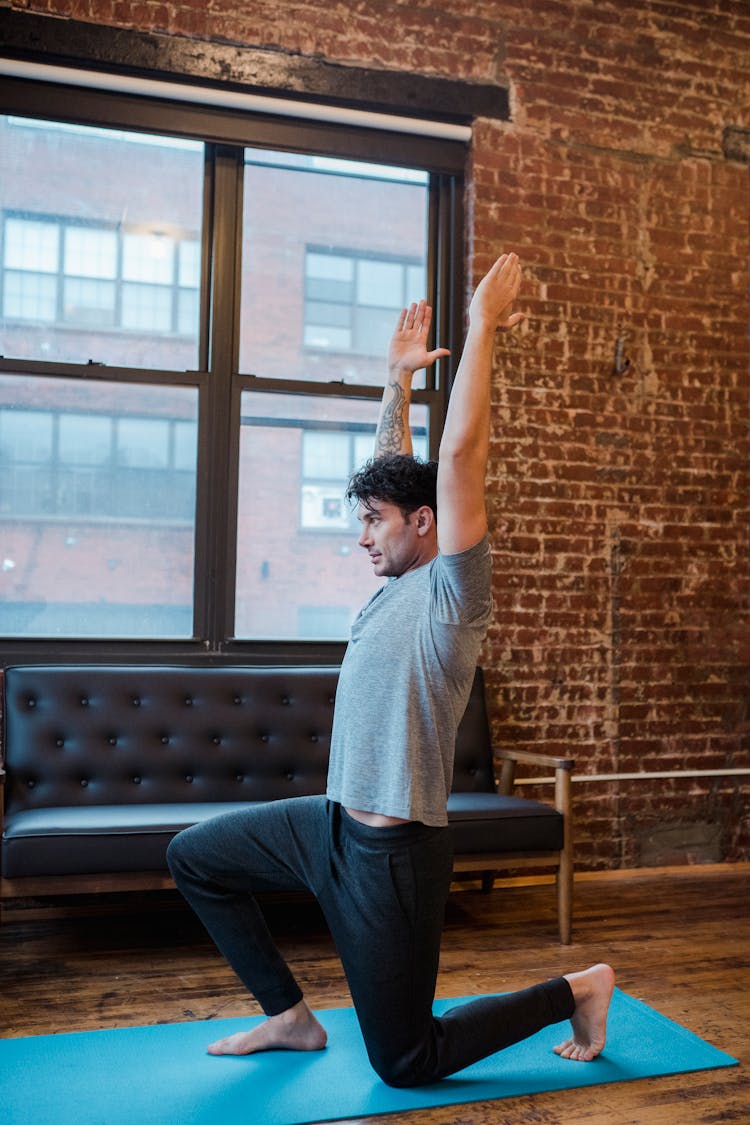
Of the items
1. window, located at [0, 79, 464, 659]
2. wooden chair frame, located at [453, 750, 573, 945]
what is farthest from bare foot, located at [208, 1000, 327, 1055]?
window, located at [0, 79, 464, 659]

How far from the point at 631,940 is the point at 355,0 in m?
3.89

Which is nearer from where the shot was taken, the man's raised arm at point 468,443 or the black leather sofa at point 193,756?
the man's raised arm at point 468,443

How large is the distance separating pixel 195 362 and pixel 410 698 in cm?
259

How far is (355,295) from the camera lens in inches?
184

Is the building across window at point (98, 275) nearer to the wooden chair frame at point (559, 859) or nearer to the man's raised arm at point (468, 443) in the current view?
the wooden chair frame at point (559, 859)

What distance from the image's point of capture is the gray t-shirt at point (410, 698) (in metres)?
2.21

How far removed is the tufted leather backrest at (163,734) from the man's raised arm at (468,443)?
214 cm

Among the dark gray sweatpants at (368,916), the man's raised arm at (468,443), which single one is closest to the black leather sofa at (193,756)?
the dark gray sweatpants at (368,916)

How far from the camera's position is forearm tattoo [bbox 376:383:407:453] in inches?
104

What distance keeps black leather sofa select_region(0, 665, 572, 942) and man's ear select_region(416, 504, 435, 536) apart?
1.55 metres

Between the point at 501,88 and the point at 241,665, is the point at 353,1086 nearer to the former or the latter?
the point at 241,665

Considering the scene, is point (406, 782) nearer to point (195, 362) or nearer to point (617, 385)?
point (195, 362)

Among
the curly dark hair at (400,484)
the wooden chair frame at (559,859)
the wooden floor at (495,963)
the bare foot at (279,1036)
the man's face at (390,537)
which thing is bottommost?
the wooden floor at (495,963)

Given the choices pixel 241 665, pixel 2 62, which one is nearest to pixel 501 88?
pixel 2 62
